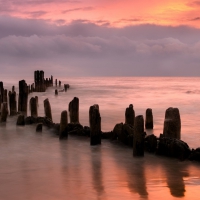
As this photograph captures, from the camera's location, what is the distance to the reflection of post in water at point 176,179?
8297mm

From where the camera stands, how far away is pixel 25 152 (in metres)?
12.5

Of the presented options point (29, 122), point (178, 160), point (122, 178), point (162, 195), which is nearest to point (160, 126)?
point (29, 122)

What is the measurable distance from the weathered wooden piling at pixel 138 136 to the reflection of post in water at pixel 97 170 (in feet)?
3.74

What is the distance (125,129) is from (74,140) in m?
2.10

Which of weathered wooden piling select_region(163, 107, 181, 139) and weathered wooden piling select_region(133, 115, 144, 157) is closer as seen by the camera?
weathered wooden piling select_region(133, 115, 144, 157)

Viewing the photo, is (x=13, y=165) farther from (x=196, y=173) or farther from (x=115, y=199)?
(x=196, y=173)

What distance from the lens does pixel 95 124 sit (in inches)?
482

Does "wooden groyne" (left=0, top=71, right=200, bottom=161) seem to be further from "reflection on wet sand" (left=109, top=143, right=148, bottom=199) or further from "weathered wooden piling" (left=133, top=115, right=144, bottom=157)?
"reflection on wet sand" (left=109, top=143, right=148, bottom=199)

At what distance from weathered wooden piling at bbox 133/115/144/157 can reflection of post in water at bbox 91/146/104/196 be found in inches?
44.9

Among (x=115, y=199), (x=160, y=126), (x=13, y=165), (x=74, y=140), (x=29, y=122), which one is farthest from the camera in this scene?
(x=160, y=126)

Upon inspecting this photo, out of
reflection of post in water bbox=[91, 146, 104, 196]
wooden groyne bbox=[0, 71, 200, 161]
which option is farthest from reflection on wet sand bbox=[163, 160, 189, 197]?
reflection of post in water bbox=[91, 146, 104, 196]

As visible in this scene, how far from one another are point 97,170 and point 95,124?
7.38 ft

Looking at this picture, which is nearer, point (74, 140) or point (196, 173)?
point (196, 173)

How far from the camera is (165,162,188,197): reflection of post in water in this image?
830 centimetres
